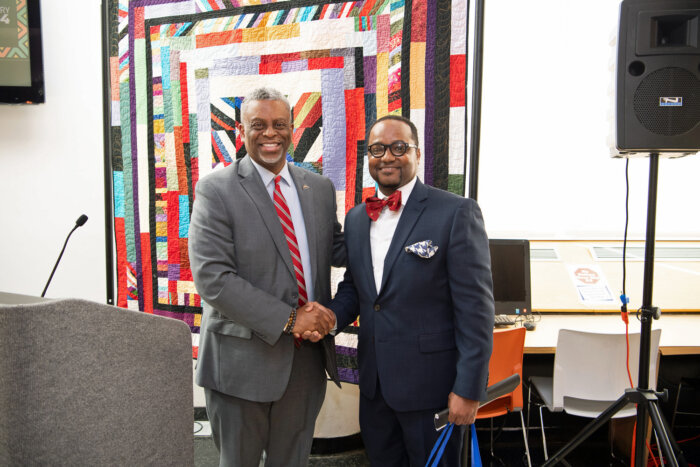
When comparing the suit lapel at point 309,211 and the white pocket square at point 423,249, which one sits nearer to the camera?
the white pocket square at point 423,249

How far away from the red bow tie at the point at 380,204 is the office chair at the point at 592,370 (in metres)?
1.27

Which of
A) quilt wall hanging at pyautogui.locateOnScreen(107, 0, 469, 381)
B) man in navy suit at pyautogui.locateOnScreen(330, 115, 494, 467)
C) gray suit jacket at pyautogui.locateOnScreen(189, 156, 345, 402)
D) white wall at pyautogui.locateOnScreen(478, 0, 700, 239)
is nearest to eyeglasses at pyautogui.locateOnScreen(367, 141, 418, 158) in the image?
man in navy suit at pyautogui.locateOnScreen(330, 115, 494, 467)

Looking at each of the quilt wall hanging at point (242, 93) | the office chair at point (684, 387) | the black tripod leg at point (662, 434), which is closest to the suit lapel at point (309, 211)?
the quilt wall hanging at point (242, 93)

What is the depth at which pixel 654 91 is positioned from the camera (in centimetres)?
159

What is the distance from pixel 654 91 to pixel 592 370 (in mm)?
1380

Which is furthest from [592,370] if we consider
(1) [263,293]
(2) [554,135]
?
(1) [263,293]

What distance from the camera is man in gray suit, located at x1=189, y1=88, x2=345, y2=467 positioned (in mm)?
1524

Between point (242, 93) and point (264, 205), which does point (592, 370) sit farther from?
point (242, 93)

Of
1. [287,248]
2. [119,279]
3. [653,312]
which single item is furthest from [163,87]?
[653,312]

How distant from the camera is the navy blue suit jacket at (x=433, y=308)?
56.7 inches

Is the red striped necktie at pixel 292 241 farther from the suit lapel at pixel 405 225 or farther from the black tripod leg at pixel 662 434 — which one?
the black tripod leg at pixel 662 434

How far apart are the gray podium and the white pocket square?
78 cm

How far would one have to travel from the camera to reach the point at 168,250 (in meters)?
2.54

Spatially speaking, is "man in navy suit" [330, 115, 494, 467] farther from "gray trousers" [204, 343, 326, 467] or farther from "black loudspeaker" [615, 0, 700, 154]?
"black loudspeaker" [615, 0, 700, 154]
